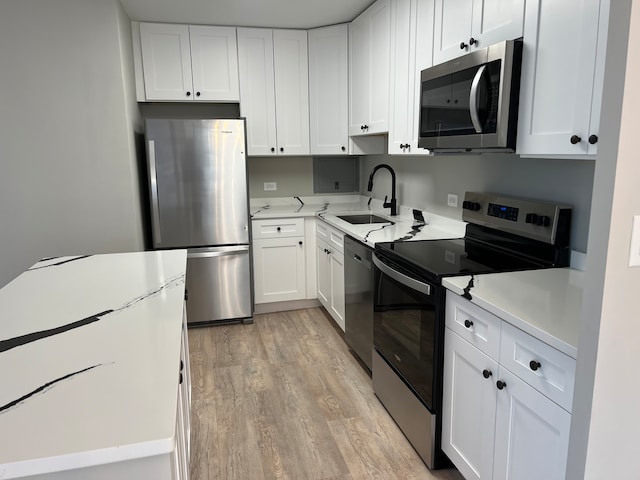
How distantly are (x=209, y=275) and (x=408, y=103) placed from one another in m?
2.02

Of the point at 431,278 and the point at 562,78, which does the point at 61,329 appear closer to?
the point at 431,278

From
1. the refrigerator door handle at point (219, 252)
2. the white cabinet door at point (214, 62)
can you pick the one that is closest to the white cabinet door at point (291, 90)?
the white cabinet door at point (214, 62)

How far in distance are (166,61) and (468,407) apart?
3.32 metres

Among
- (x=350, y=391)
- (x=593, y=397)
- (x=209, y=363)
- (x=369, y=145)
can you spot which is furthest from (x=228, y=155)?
(x=593, y=397)

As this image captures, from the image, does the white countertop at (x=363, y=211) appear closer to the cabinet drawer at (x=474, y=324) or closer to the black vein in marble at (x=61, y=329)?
the cabinet drawer at (x=474, y=324)

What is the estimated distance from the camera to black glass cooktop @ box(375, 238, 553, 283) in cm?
188

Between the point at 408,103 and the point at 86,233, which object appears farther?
the point at 86,233

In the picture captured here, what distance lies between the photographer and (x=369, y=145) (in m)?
3.90

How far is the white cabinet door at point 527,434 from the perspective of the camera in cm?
127

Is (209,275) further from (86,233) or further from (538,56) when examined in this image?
(538,56)

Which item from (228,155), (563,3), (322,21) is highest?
(322,21)

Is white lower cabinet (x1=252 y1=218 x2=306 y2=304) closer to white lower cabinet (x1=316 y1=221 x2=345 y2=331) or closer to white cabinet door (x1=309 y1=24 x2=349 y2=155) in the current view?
white lower cabinet (x1=316 y1=221 x2=345 y2=331)

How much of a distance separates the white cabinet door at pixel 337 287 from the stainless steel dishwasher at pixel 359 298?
0.14 metres

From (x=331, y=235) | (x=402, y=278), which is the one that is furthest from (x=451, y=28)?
(x=331, y=235)
